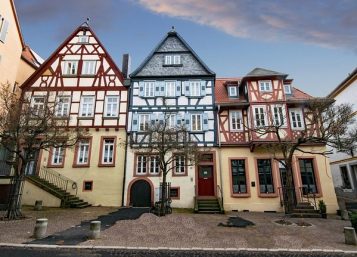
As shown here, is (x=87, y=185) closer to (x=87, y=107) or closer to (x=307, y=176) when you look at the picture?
(x=87, y=107)

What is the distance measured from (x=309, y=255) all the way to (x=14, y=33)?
26.1 metres

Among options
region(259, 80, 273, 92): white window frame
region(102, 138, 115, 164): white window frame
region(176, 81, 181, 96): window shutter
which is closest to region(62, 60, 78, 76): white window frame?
region(102, 138, 115, 164): white window frame

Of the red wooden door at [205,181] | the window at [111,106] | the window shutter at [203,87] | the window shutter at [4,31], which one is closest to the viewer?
the red wooden door at [205,181]

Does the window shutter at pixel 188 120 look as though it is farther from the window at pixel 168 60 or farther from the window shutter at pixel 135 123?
the window at pixel 168 60

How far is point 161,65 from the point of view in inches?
846

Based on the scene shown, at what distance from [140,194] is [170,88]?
9.19 m

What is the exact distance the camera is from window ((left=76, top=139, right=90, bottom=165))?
18727 millimetres

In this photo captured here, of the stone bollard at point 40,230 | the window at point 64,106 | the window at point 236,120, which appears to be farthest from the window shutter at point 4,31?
the window at point 236,120

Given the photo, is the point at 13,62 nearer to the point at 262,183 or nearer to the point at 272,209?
the point at 262,183

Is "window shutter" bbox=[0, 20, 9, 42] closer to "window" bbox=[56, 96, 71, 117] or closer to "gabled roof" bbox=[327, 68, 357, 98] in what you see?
"window" bbox=[56, 96, 71, 117]

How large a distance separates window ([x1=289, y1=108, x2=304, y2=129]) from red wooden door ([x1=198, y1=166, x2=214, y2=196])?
762cm

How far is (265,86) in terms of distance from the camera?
19625 mm

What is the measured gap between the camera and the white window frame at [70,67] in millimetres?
21016

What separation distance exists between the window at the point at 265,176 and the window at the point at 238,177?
122 cm
